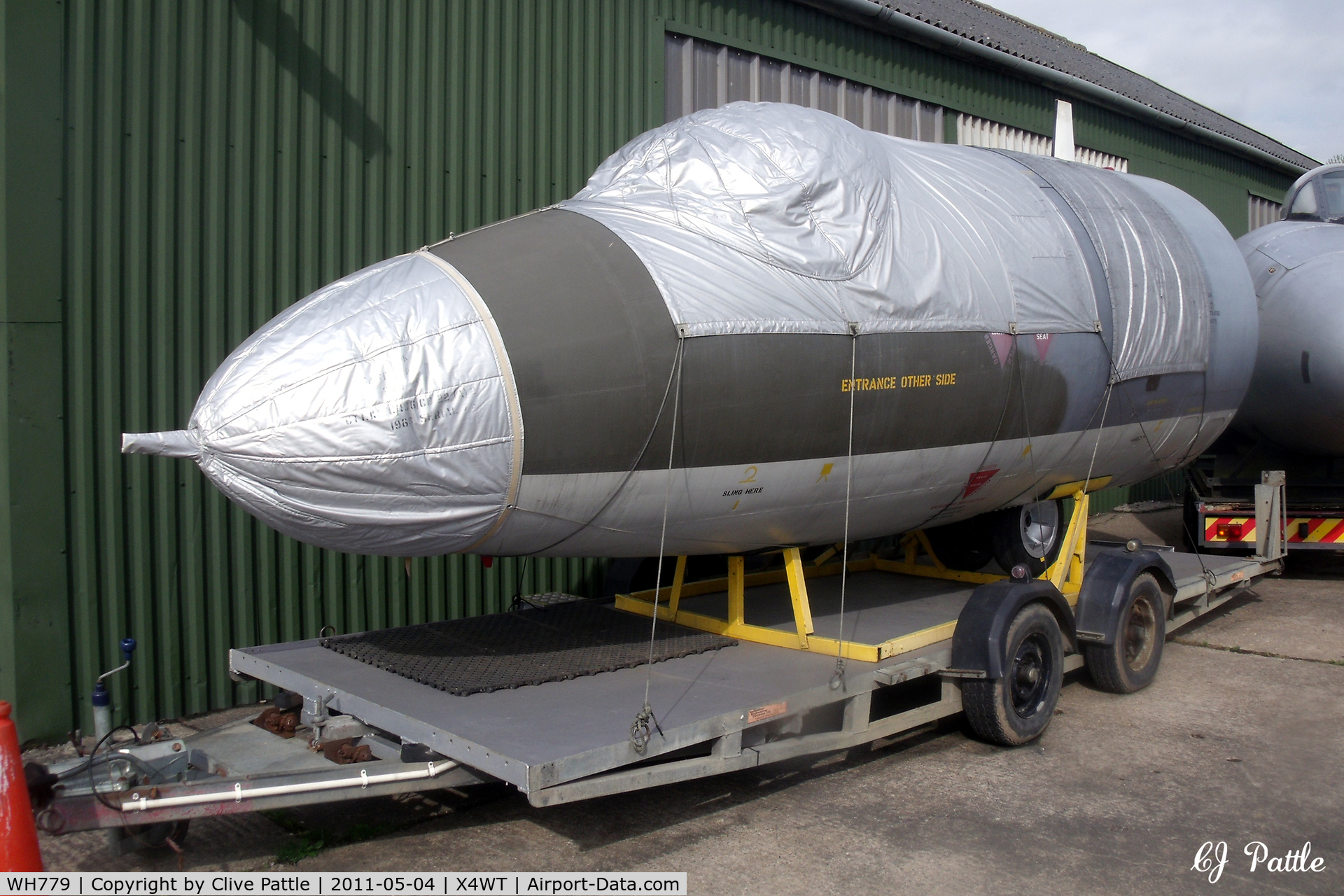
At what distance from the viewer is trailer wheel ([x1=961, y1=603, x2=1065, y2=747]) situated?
5887mm

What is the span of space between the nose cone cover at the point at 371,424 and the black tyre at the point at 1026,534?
441 centimetres

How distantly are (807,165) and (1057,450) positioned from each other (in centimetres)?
269

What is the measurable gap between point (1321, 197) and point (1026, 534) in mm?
7705

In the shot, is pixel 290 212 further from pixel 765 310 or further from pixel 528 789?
pixel 528 789

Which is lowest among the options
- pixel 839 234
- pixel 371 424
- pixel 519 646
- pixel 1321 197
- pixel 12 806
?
pixel 12 806

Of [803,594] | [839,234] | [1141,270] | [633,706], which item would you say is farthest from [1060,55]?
[633,706]

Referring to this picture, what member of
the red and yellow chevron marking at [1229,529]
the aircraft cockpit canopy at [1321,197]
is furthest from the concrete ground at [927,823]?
the aircraft cockpit canopy at [1321,197]

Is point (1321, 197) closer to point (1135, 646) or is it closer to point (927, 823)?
point (1135, 646)

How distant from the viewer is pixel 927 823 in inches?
200

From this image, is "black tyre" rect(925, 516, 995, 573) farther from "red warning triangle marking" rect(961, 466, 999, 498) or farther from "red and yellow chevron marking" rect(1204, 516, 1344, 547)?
"red and yellow chevron marking" rect(1204, 516, 1344, 547)

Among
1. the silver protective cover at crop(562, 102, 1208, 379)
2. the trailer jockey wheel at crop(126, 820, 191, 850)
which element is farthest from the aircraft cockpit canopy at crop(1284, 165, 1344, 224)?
the trailer jockey wheel at crop(126, 820, 191, 850)

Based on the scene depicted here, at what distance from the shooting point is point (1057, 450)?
6.83 metres

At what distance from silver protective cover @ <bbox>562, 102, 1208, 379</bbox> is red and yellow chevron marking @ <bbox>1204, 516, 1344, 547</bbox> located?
4.09 m

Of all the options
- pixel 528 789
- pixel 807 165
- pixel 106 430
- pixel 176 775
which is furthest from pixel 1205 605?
pixel 106 430
